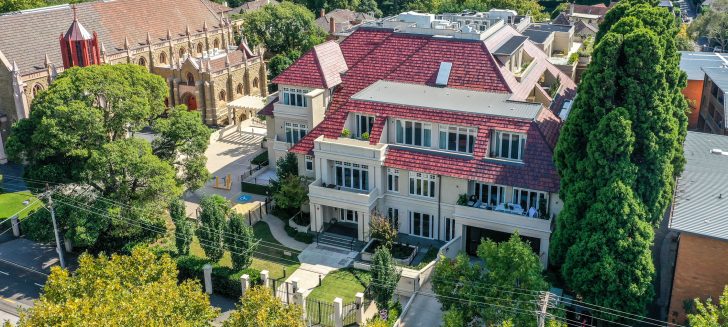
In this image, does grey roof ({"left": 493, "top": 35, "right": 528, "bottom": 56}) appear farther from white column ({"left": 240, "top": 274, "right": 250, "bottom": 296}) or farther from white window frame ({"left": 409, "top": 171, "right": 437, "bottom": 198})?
white column ({"left": 240, "top": 274, "right": 250, "bottom": 296})

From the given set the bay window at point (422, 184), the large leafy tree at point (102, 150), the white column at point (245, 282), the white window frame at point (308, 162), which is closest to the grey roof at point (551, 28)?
the bay window at point (422, 184)

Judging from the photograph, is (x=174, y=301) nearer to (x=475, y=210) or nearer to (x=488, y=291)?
(x=488, y=291)

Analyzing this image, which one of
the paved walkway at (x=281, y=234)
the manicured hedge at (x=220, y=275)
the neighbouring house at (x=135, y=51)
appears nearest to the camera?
the manicured hedge at (x=220, y=275)

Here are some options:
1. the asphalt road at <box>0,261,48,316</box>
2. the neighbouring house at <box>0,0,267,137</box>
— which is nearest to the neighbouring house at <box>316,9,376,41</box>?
the neighbouring house at <box>0,0,267,137</box>

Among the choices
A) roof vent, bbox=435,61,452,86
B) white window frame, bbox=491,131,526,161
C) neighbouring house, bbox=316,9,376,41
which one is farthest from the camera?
neighbouring house, bbox=316,9,376,41

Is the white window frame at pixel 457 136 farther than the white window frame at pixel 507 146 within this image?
Yes

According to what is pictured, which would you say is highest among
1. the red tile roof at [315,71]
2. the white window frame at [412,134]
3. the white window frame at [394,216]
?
the red tile roof at [315,71]

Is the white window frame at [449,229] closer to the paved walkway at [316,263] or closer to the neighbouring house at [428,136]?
the neighbouring house at [428,136]

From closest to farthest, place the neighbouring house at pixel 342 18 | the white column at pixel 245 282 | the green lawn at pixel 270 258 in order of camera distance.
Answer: the white column at pixel 245 282 → the green lawn at pixel 270 258 → the neighbouring house at pixel 342 18
